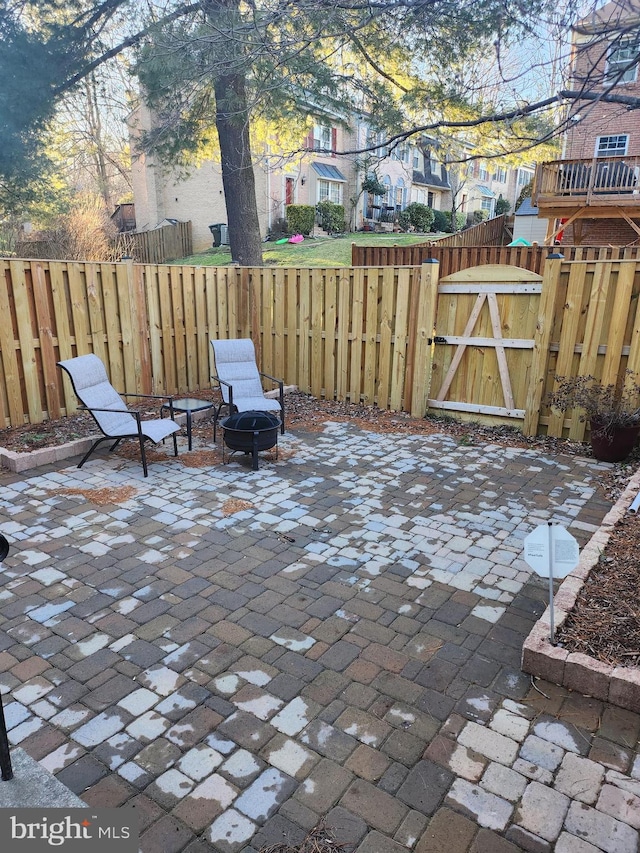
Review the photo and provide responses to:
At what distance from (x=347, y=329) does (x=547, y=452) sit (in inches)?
126

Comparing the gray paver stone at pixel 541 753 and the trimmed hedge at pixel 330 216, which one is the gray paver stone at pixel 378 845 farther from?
the trimmed hedge at pixel 330 216

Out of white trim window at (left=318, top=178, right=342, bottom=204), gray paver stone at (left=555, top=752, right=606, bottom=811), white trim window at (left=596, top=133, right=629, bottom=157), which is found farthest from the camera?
white trim window at (left=318, top=178, right=342, bottom=204)

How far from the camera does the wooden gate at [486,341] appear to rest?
259 inches

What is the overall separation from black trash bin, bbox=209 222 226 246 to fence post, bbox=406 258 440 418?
1855 cm

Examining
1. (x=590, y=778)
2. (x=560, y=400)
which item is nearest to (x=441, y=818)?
(x=590, y=778)

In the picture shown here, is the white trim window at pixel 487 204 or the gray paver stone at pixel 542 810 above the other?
the white trim window at pixel 487 204

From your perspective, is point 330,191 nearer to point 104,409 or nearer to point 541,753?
point 104,409

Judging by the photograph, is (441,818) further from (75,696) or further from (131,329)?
(131,329)

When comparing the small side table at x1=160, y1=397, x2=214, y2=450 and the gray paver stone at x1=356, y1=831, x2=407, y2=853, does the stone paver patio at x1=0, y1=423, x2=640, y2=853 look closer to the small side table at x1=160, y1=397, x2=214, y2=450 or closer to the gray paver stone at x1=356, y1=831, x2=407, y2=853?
the gray paver stone at x1=356, y1=831, x2=407, y2=853

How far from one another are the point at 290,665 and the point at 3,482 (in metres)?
3.58

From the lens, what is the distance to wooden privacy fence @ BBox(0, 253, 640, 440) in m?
6.06

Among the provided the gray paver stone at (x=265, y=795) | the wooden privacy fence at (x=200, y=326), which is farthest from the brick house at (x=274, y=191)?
the gray paver stone at (x=265, y=795)

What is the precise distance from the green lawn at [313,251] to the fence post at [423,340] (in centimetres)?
1006

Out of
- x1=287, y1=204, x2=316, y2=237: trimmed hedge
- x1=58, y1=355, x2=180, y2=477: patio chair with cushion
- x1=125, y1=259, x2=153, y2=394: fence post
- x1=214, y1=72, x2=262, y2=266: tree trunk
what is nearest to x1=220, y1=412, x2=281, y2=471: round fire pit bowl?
x1=58, y1=355, x2=180, y2=477: patio chair with cushion
